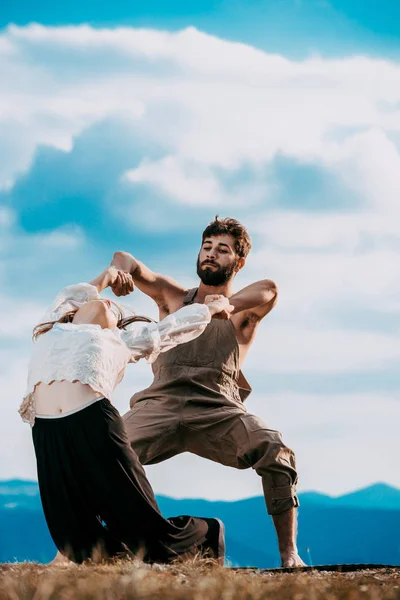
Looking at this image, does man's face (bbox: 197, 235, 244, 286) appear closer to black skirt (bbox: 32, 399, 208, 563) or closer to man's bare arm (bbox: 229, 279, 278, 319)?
man's bare arm (bbox: 229, 279, 278, 319)

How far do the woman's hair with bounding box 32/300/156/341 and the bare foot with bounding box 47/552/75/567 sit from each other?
50.8 inches

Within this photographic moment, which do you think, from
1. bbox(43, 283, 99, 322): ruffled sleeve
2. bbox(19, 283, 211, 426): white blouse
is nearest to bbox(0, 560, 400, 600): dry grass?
bbox(19, 283, 211, 426): white blouse

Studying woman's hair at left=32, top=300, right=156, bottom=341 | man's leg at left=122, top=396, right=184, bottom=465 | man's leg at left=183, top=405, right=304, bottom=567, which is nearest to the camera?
woman's hair at left=32, top=300, right=156, bottom=341

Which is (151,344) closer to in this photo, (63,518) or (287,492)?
(63,518)

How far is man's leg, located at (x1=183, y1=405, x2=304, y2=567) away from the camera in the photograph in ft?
23.1

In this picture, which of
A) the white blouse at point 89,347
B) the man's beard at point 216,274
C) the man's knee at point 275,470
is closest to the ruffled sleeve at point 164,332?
the white blouse at point 89,347

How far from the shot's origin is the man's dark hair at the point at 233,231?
810 cm

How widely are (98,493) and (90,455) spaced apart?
0.73 feet

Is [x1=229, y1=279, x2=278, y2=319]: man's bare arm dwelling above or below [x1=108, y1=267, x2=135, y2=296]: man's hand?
above

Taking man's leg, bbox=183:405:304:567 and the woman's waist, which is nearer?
the woman's waist

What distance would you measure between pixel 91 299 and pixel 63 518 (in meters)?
1.32

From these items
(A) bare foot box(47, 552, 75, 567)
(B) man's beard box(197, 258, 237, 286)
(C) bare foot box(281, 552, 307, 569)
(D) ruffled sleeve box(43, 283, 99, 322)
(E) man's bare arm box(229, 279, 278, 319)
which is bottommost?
(A) bare foot box(47, 552, 75, 567)

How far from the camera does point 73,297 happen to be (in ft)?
20.1

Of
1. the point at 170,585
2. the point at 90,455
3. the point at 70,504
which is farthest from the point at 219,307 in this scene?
Answer: the point at 170,585
